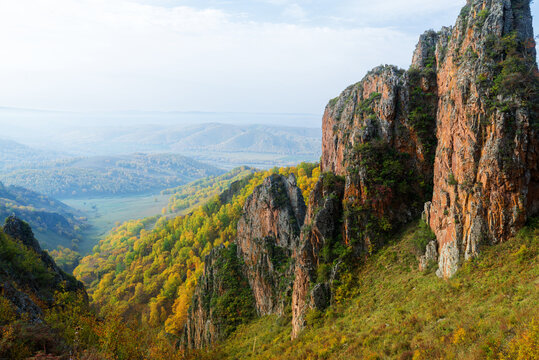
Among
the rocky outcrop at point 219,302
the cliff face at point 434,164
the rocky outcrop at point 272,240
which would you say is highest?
the cliff face at point 434,164

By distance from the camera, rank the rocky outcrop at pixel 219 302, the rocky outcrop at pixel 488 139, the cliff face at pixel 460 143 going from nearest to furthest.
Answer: the rocky outcrop at pixel 488 139 < the cliff face at pixel 460 143 < the rocky outcrop at pixel 219 302

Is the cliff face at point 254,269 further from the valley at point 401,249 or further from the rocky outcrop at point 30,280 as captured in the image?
the rocky outcrop at point 30,280

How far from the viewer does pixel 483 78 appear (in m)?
23.9

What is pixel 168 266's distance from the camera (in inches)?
4082

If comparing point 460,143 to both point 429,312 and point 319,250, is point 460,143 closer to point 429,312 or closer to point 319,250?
point 429,312

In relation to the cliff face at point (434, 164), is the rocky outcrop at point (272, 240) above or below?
below

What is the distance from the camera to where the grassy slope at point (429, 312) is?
15.0 m

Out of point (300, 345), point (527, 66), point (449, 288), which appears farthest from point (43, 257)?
point (527, 66)

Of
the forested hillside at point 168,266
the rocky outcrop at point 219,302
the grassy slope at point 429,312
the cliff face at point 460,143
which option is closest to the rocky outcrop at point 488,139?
the cliff face at point 460,143

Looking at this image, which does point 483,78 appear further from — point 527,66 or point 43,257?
point 43,257

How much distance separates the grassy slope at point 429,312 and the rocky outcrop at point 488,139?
178 centimetres

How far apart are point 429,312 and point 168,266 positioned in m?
98.7

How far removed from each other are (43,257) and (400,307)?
5402 cm

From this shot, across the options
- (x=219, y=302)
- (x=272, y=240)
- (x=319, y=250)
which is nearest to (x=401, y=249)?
(x=319, y=250)
